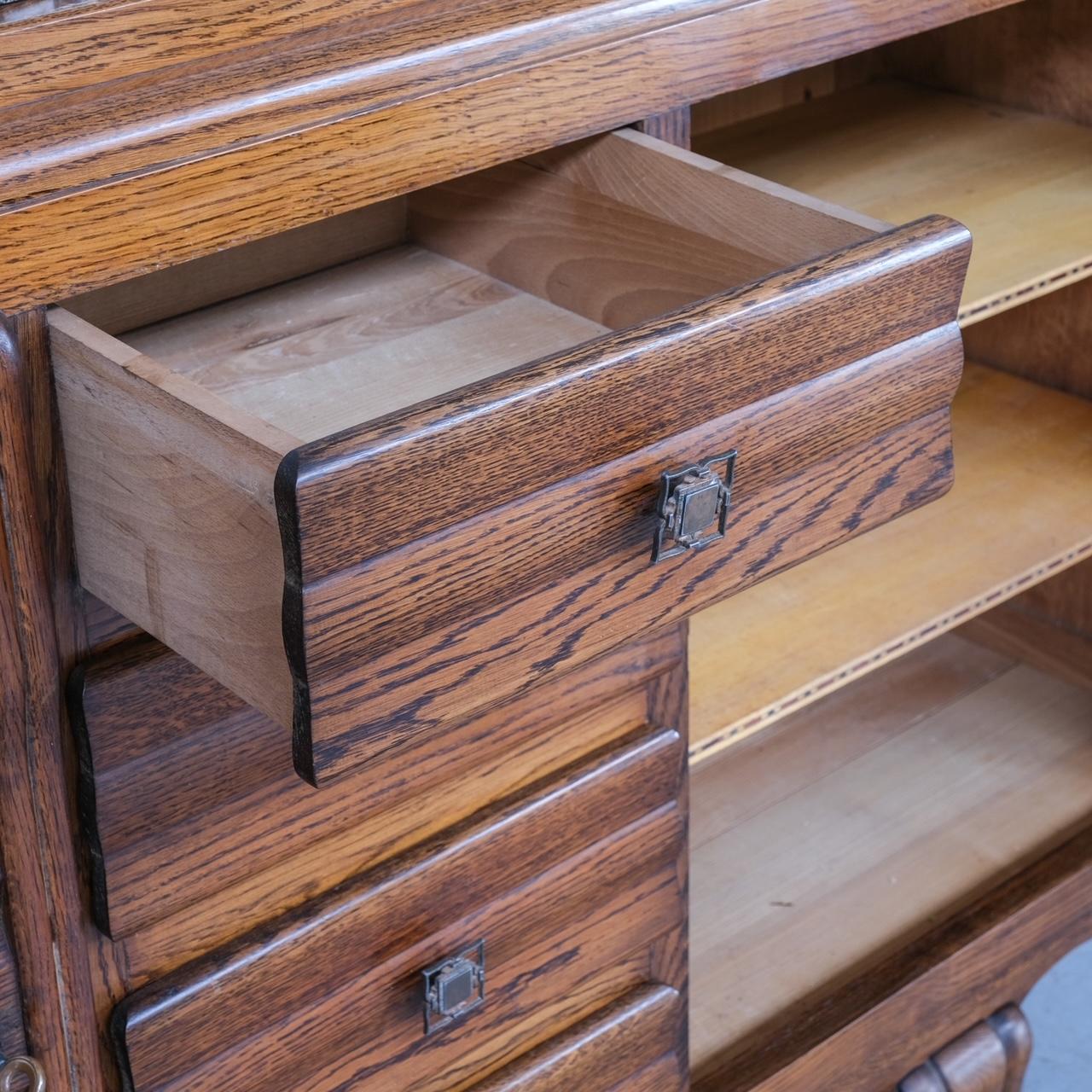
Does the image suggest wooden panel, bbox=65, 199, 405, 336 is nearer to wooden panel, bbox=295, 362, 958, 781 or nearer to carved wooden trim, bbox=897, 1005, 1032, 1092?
wooden panel, bbox=295, 362, 958, 781

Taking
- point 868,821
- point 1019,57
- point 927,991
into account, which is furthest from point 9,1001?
point 1019,57

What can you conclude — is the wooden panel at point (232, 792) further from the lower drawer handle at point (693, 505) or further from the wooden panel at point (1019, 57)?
the wooden panel at point (1019, 57)

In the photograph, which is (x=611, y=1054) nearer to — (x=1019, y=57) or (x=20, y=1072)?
(x=20, y=1072)

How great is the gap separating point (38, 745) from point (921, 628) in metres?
0.65

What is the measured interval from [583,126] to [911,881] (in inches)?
31.7

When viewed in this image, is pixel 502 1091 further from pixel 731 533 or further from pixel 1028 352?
pixel 1028 352

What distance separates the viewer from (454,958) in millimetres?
849

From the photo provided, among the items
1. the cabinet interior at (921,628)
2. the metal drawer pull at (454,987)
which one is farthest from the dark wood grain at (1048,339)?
the metal drawer pull at (454,987)

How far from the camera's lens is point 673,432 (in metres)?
0.64

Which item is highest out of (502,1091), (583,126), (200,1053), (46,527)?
(583,126)

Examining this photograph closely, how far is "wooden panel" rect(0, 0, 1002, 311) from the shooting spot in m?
0.62

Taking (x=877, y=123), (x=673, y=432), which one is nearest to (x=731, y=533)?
(x=673, y=432)

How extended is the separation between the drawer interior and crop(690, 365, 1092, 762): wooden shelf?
0.30m

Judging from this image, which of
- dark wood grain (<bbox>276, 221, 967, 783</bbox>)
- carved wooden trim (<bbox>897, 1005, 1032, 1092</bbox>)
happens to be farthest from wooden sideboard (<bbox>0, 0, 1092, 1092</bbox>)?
carved wooden trim (<bbox>897, 1005, 1032, 1092</bbox>)
